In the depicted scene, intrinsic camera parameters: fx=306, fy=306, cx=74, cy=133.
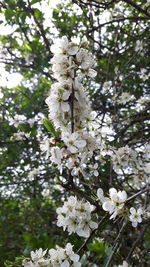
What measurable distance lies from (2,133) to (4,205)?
109 centimetres

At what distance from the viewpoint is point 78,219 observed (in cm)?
151

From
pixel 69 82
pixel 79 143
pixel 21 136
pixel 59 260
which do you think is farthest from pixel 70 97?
pixel 21 136

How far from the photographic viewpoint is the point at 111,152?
258 centimetres

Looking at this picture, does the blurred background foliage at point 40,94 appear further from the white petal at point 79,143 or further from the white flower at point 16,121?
the white petal at point 79,143

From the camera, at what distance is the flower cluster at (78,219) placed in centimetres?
150

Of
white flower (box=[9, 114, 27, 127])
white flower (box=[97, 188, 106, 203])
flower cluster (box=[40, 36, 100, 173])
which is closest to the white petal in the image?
flower cluster (box=[40, 36, 100, 173])

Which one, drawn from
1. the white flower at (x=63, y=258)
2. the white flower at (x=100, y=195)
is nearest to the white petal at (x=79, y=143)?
the white flower at (x=100, y=195)

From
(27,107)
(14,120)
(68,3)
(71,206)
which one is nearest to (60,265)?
(71,206)

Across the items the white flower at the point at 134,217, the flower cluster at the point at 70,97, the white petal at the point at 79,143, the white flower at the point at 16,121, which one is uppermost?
the white flower at the point at 16,121

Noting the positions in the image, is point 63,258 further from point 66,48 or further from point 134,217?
point 66,48

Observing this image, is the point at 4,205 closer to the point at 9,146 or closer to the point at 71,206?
the point at 9,146

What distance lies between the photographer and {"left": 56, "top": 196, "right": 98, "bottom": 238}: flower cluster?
4.91 feet

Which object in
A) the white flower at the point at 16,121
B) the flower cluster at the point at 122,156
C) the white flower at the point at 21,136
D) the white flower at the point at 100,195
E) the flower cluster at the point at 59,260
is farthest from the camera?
the white flower at the point at 16,121

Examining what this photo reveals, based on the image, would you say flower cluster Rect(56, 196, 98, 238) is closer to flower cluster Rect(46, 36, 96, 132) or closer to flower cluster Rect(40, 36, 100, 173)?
flower cluster Rect(40, 36, 100, 173)
